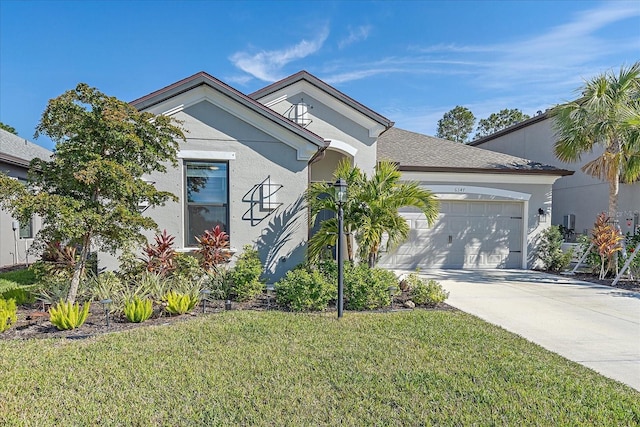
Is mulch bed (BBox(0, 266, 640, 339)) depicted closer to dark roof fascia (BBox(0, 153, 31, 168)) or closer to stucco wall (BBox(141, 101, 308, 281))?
stucco wall (BBox(141, 101, 308, 281))

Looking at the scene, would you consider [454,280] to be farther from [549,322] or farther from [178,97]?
[178,97]

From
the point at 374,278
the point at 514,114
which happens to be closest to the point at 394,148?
the point at 374,278

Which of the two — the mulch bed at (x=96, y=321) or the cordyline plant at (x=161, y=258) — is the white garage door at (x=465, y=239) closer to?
the mulch bed at (x=96, y=321)

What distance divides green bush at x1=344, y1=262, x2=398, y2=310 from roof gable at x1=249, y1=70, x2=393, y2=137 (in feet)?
20.5

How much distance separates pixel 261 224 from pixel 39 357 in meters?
4.95

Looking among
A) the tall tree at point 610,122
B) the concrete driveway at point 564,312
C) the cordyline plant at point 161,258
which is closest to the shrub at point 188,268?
the cordyline plant at point 161,258

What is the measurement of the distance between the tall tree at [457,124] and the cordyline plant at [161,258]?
4057 centimetres

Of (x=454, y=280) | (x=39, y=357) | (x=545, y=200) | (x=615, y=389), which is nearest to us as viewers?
(x=615, y=389)

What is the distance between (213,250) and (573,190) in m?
15.8

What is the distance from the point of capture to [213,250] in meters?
7.96

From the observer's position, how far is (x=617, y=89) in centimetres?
1067

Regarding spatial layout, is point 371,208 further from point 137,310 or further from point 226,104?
point 137,310

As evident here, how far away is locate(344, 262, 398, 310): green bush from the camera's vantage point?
6.95 meters

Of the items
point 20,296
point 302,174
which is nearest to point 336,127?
point 302,174
